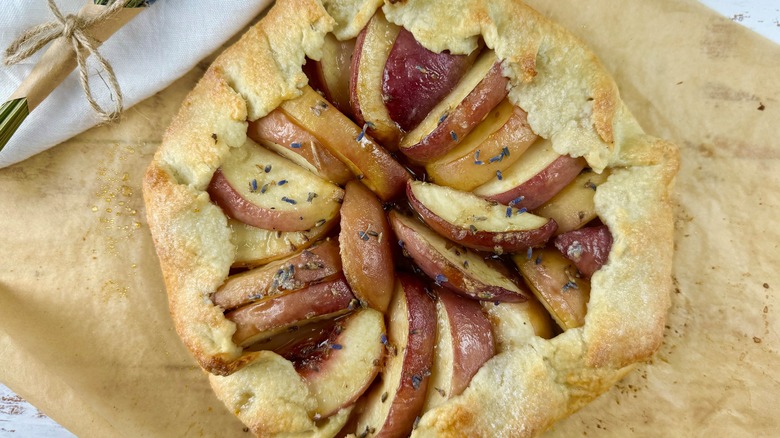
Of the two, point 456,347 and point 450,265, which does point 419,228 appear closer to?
point 450,265

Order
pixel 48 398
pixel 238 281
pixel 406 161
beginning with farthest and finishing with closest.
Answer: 1. pixel 48 398
2. pixel 406 161
3. pixel 238 281

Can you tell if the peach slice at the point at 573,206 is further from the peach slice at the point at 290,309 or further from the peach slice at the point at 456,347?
the peach slice at the point at 290,309

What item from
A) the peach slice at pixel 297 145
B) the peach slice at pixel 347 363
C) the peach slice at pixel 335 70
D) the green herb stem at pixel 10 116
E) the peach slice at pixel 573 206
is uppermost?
the peach slice at pixel 335 70

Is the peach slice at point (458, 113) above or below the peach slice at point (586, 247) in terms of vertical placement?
above

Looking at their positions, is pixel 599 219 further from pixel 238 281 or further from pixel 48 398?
pixel 48 398

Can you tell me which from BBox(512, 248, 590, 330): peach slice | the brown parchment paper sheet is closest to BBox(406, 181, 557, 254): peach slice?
BBox(512, 248, 590, 330): peach slice

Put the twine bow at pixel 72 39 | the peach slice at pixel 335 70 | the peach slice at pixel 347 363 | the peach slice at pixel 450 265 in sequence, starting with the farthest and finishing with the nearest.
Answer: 1. the twine bow at pixel 72 39
2. the peach slice at pixel 335 70
3. the peach slice at pixel 347 363
4. the peach slice at pixel 450 265

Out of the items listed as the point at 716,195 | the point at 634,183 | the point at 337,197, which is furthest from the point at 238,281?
the point at 716,195

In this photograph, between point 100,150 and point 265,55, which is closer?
point 265,55

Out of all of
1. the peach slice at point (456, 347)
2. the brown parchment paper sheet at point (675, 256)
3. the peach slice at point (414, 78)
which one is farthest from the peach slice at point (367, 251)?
the brown parchment paper sheet at point (675, 256)

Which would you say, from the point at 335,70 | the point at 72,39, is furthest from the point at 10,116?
the point at 335,70
